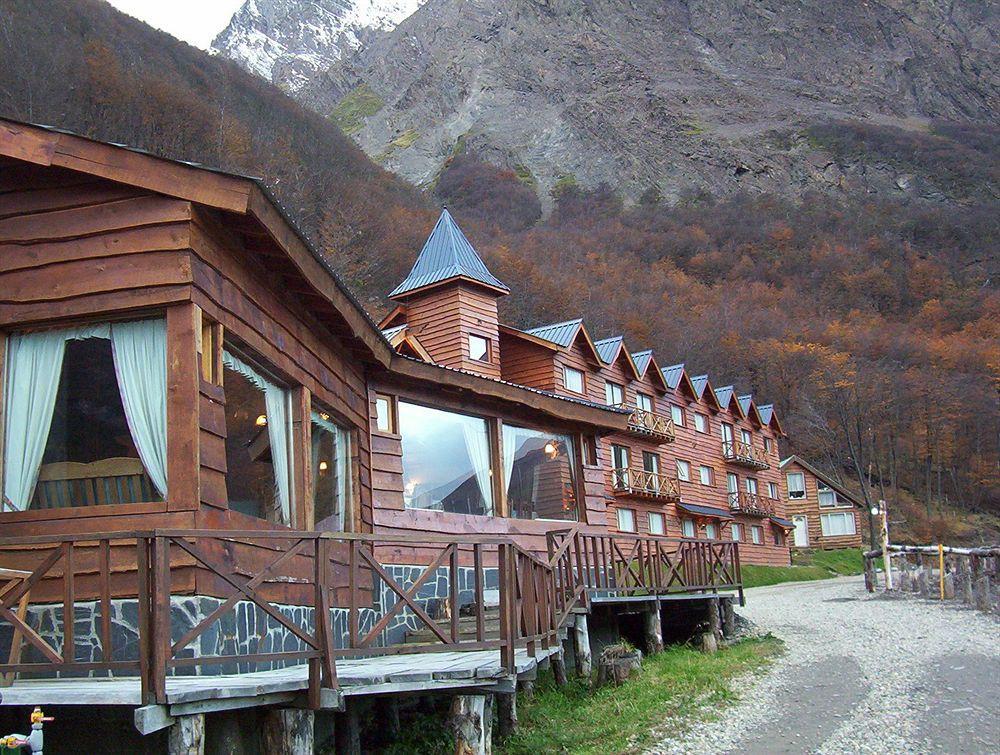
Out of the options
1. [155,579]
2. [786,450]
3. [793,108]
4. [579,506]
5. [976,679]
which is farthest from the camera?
[793,108]

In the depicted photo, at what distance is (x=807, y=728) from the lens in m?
9.56

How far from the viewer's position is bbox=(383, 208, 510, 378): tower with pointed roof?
25312mm

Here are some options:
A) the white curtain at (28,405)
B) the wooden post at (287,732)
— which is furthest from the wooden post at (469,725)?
the white curtain at (28,405)

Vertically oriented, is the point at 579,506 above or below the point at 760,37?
below

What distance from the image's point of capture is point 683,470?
41406 millimetres

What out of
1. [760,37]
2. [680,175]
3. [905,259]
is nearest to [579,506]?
[905,259]

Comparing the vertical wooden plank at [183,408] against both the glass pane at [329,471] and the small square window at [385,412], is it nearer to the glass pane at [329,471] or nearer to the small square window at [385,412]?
the glass pane at [329,471]

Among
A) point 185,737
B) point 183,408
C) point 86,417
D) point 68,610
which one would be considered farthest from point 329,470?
point 185,737

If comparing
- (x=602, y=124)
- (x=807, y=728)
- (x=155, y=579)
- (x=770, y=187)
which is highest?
(x=602, y=124)

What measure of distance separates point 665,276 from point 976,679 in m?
64.8

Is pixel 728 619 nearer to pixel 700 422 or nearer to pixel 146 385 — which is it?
pixel 146 385

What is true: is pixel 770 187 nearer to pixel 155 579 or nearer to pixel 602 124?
pixel 602 124

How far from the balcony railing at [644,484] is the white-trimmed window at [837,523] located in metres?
20.9

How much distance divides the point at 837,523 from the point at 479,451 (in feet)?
153
